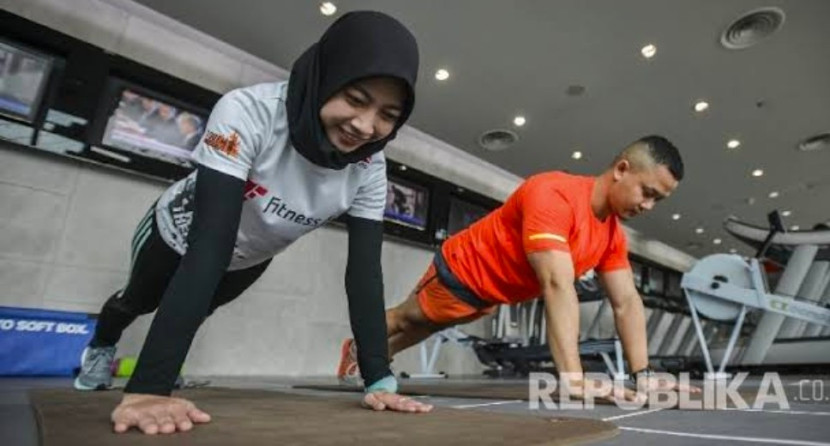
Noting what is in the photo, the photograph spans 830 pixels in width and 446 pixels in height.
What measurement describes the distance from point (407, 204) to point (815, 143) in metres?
4.79

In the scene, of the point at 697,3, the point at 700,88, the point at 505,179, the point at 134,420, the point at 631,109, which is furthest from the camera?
the point at 505,179

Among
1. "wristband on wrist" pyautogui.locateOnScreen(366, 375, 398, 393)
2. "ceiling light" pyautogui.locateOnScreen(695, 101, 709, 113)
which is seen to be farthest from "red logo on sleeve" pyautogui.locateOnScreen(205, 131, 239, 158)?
"ceiling light" pyautogui.locateOnScreen(695, 101, 709, 113)

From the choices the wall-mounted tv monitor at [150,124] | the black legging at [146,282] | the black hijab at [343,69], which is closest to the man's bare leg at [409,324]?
the black legging at [146,282]

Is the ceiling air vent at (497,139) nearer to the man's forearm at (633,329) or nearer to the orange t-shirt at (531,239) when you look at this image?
the orange t-shirt at (531,239)

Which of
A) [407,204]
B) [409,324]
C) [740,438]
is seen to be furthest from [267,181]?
[407,204]

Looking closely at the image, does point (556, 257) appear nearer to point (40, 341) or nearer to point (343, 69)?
point (343, 69)

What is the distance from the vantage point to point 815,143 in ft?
18.2

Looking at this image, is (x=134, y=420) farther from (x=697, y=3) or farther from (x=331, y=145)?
(x=697, y=3)

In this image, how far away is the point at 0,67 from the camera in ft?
10.3

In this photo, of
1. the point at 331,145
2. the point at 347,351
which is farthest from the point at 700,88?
the point at 331,145

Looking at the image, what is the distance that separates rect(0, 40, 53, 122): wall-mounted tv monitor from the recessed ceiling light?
1905 millimetres

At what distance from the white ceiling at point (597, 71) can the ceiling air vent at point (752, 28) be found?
7 cm

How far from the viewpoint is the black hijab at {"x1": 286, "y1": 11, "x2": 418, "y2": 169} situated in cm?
97

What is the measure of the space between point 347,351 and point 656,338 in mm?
8865
